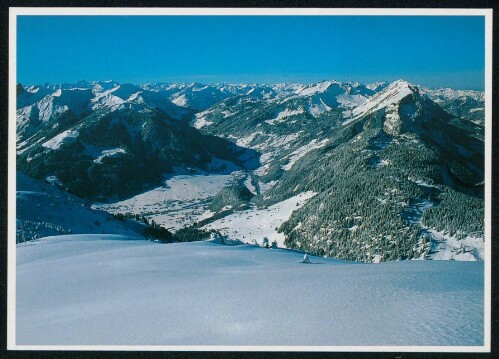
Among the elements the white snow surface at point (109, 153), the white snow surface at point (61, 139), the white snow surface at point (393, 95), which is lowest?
the white snow surface at point (109, 153)

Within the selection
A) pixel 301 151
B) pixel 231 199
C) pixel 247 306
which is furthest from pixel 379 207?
pixel 301 151

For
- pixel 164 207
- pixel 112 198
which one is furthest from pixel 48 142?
pixel 164 207

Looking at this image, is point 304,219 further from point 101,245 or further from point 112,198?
point 112,198

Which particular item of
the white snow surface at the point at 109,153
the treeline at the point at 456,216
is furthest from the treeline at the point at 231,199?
the white snow surface at the point at 109,153

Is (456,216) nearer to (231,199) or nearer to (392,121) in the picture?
(231,199)

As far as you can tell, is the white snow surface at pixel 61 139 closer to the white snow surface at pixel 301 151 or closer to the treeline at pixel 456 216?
the white snow surface at pixel 301 151

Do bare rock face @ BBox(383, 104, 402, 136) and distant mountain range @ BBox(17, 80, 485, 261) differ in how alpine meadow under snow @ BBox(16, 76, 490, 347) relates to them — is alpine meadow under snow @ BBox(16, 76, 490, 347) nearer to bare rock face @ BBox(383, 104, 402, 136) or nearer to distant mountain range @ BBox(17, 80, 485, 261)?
distant mountain range @ BBox(17, 80, 485, 261)
